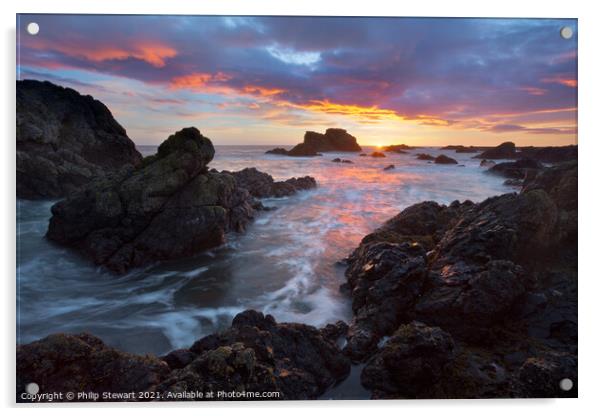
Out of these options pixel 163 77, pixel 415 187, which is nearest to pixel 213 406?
pixel 163 77

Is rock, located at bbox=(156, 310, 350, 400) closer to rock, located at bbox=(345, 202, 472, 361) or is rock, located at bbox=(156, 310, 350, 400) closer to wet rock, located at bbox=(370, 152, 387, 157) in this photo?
rock, located at bbox=(345, 202, 472, 361)

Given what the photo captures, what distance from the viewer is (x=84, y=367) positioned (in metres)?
4.57

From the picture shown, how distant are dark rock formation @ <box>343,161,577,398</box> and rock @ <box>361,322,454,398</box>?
18mm

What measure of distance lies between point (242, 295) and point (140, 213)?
13.2ft

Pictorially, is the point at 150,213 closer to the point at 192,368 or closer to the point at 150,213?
the point at 150,213

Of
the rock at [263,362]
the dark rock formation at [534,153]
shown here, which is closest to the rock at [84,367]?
the rock at [263,362]

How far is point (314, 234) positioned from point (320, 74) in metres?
4.27

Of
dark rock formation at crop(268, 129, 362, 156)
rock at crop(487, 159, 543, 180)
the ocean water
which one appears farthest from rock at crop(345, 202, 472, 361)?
dark rock formation at crop(268, 129, 362, 156)

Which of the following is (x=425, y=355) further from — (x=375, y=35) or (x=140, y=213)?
(x=140, y=213)

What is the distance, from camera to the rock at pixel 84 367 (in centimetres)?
448

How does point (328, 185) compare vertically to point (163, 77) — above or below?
below

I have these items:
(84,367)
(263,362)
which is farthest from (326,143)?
(84,367)

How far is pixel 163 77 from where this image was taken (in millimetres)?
6070

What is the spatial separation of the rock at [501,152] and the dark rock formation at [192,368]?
17.3 feet
